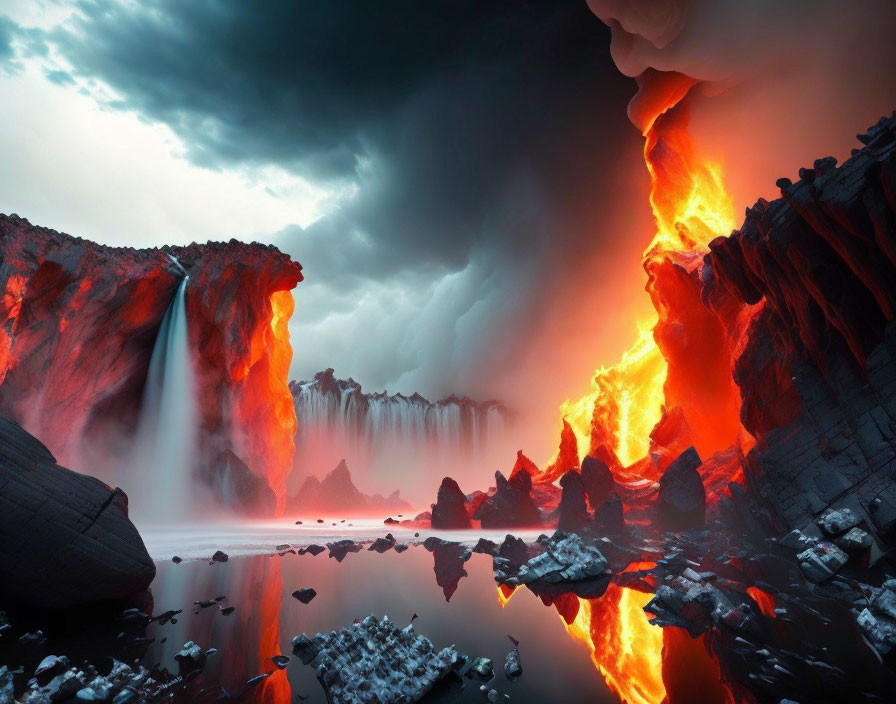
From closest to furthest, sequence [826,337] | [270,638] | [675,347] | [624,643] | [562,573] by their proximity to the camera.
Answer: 1. [270,638]
2. [624,643]
3. [562,573]
4. [826,337]
5. [675,347]

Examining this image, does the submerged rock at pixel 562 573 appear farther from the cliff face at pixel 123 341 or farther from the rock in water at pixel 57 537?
the cliff face at pixel 123 341

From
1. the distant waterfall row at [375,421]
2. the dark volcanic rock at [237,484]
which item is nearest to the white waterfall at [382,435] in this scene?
the distant waterfall row at [375,421]

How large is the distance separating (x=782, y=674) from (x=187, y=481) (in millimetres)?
37732

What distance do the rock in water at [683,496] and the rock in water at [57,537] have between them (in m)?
25.1

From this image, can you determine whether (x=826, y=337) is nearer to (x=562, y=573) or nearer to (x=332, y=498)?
(x=562, y=573)

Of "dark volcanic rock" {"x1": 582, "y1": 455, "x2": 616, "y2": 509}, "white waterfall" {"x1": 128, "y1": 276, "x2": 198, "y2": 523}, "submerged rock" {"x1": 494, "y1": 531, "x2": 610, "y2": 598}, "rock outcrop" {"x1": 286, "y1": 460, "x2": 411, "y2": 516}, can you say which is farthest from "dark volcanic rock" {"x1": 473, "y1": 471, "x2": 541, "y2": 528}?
"rock outcrop" {"x1": 286, "y1": 460, "x2": 411, "y2": 516}

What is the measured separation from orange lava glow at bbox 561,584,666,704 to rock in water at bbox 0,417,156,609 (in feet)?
33.8

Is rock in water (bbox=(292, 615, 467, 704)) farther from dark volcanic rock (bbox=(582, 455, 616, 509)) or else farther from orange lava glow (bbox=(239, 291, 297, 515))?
orange lava glow (bbox=(239, 291, 297, 515))

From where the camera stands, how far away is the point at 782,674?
21.1 ft

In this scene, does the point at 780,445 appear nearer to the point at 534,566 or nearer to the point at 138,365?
the point at 534,566

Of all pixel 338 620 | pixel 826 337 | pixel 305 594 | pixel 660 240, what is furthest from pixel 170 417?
pixel 660 240

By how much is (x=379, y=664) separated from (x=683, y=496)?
23923mm

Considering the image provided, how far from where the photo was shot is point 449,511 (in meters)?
31.2

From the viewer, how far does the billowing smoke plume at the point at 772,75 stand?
2589cm
